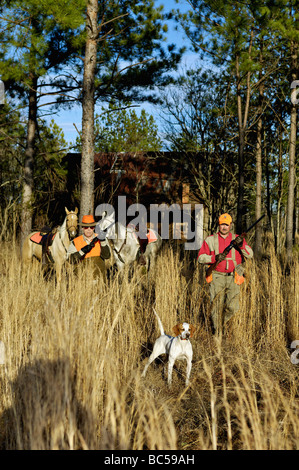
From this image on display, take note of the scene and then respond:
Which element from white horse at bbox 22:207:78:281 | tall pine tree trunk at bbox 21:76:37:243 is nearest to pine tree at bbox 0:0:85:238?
tall pine tree trunk at bbox 21:76:37:243

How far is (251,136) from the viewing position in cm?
1739

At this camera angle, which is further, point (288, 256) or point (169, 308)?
point (288, 256)

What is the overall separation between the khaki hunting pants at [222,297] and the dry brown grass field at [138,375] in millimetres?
131

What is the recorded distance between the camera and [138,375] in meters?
3.06

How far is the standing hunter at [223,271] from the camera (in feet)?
18.1

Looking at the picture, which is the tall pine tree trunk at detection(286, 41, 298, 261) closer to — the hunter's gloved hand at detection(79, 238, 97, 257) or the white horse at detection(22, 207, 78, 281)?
the white horse at detection(22, 207, 78, 281)

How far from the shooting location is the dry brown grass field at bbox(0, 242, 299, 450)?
102 inches

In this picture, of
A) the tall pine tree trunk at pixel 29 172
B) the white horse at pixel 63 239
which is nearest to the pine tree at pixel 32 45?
the tall pine tree trunk at pixel 29 172

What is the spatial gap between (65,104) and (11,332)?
38.4 ft

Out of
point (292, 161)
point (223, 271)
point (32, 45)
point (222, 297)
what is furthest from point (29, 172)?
point (222, 297)

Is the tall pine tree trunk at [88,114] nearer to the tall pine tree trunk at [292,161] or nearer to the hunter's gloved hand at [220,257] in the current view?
the hunter's gloved hand at [220,257]

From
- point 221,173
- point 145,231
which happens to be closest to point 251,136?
point 221,173
